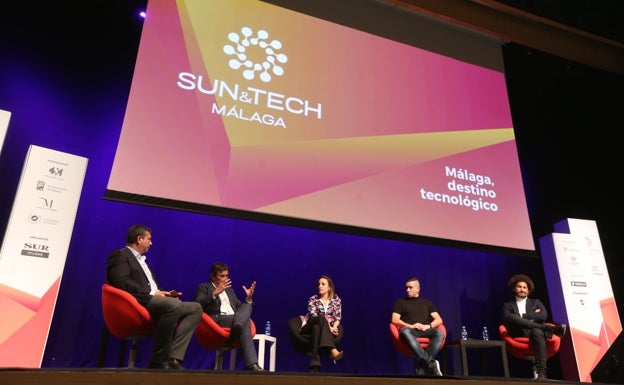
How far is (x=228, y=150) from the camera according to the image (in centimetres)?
387

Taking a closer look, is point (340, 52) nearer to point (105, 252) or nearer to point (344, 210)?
point (344, 210)

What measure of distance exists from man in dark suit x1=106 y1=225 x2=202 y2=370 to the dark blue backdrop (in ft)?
2.15

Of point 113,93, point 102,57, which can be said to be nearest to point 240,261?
point 113,93

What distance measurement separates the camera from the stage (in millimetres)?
2217

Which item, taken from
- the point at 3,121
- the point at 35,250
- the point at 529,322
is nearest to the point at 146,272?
the point at 35,250

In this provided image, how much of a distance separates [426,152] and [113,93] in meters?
2.77

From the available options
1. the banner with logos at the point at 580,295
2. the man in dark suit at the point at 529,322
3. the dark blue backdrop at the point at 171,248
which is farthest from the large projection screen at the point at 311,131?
the banner with logos at the point at 580,295

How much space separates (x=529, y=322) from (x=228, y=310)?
235 centimetres

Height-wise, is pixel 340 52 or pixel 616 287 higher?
pixel 340 52

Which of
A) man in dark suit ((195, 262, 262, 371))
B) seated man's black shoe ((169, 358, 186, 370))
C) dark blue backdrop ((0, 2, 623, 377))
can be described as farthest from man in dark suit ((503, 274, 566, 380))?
seated man's black shoe ((169, 358, 186, 370))

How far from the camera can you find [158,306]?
120 inches

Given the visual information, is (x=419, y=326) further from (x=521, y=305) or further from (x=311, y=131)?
(x=311, y=131)

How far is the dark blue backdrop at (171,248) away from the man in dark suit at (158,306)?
2.15 ft

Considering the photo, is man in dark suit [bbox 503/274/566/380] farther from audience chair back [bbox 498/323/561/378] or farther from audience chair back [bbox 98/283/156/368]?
audience chair back [bbox 98/283/156/368]
